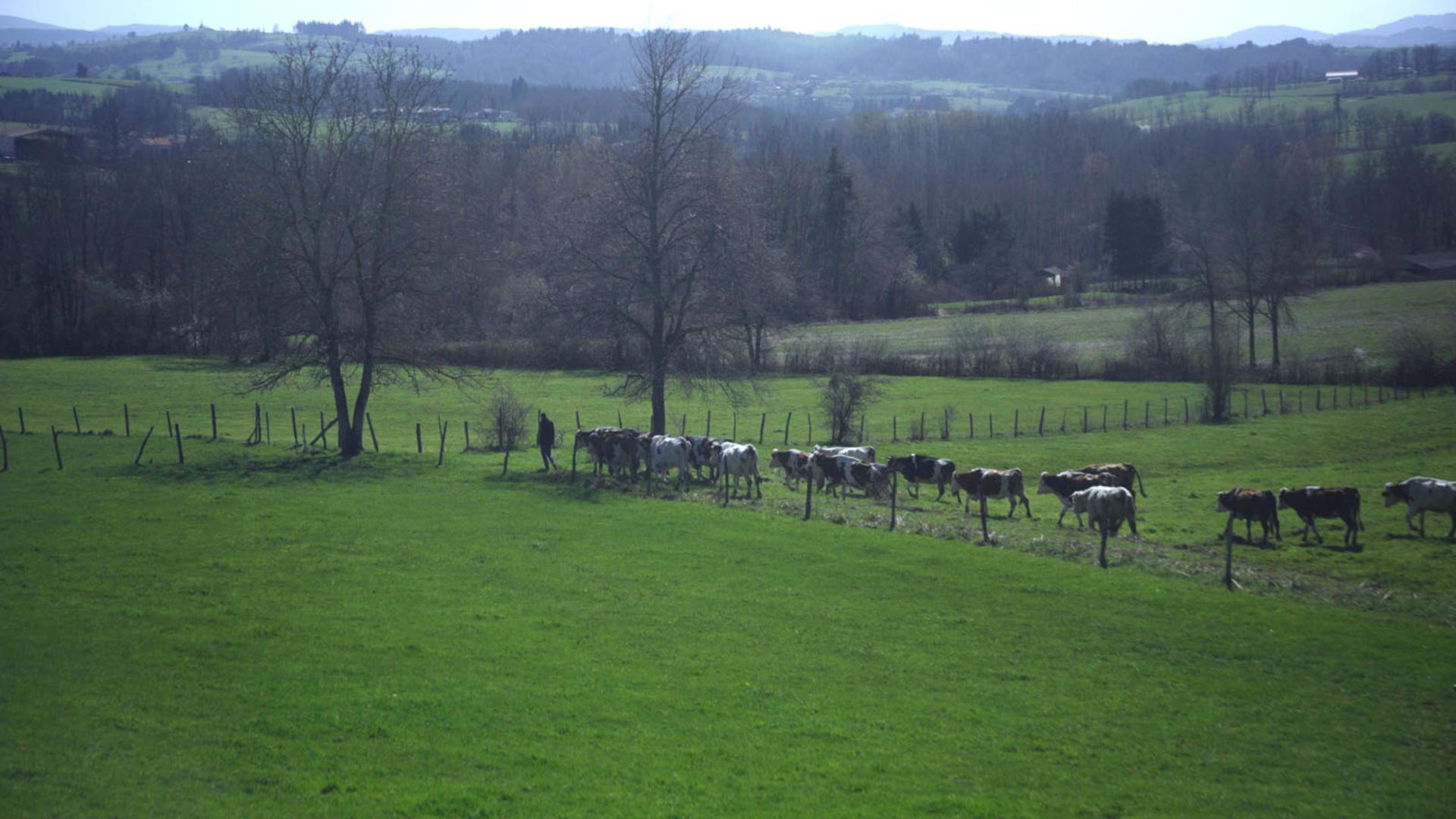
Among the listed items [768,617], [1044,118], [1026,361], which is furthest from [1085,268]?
[768,617]

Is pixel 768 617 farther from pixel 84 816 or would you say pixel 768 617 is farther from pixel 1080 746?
pixel 84 816

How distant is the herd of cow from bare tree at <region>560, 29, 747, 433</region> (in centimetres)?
349

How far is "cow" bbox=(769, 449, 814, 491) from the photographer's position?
31.8m

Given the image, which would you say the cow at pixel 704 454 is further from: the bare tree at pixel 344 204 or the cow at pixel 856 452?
the bare tree at pixel 344 204

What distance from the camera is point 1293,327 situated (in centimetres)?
6738

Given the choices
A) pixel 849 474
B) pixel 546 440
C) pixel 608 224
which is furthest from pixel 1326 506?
pixel 608 224

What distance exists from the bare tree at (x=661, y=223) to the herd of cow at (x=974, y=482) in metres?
3.49

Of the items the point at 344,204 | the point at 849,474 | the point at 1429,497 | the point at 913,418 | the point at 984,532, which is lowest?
Answer: the point at 913,418

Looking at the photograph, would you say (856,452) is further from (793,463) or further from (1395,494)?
(1395,494)

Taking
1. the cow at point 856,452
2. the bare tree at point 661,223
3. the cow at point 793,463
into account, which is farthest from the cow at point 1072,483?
the bare tree at point 661,223

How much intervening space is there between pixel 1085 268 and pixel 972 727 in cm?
11527

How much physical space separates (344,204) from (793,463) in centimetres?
1835

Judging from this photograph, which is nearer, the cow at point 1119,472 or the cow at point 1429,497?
the cow at point 1429,497

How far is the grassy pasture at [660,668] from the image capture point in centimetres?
1123
